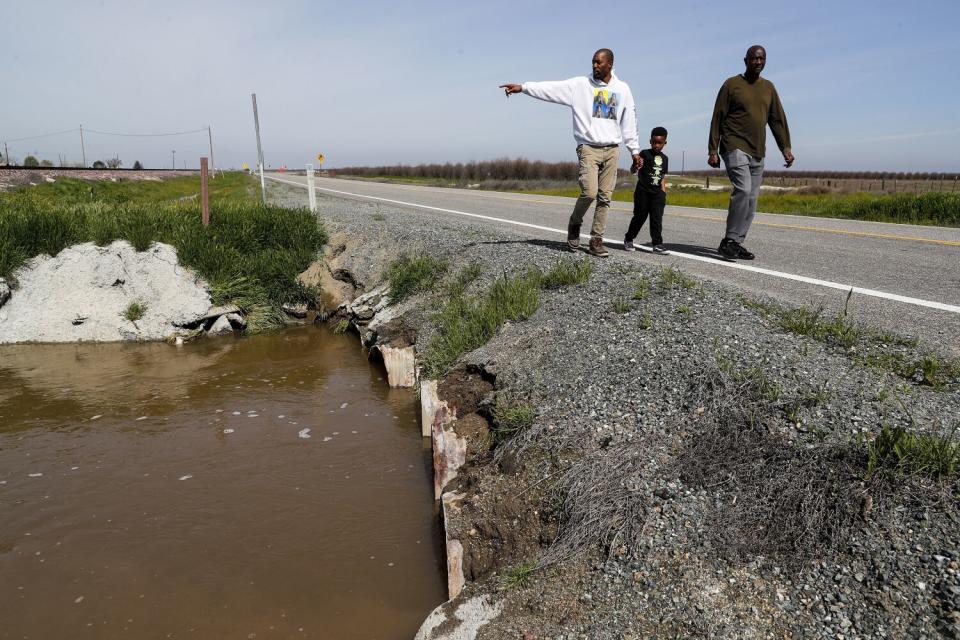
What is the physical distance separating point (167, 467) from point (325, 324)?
436 cm

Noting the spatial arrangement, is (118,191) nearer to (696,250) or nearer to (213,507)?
(696,250)

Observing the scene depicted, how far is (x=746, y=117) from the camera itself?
6555 millimetres

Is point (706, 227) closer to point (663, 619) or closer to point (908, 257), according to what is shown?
point (908, 257)

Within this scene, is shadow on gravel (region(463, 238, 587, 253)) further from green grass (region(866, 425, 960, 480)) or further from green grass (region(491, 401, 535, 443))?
green grass (region(866, 425, 960, 480))

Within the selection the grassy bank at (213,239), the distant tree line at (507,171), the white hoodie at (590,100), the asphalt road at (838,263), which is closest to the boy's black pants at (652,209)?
the asphalt road at (838,263)

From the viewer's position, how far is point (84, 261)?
8883 millimetres

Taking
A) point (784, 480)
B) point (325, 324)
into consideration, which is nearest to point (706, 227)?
point (325, 324)

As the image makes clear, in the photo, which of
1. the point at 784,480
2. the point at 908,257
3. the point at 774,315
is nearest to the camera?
the point at 784,480

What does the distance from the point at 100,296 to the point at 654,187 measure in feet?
25.5

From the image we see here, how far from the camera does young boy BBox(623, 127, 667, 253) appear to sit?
24.5ft

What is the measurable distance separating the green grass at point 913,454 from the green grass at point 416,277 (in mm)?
5073

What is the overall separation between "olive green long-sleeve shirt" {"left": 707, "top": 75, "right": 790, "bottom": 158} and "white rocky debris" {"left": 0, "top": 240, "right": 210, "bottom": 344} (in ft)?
23.5

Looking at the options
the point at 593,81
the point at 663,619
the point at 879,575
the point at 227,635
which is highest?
the point at 593,81

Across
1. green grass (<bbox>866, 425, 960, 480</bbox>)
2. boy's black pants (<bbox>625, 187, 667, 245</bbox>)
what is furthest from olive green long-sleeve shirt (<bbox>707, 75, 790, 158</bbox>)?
green grass (<bbox>866, 425, 960, 480</bbox>)
